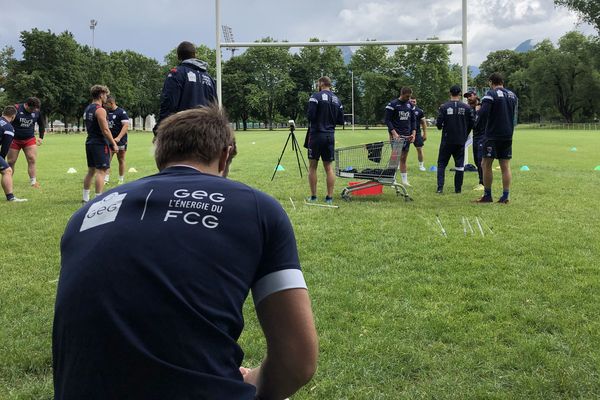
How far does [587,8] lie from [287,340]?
5939 cm

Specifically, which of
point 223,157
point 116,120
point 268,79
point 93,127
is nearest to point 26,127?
point 116,120

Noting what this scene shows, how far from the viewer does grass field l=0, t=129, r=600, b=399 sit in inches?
118

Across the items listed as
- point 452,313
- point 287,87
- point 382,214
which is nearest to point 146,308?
point 452,313

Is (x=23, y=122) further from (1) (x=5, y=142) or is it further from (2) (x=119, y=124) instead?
(2) (x=119, y=124)

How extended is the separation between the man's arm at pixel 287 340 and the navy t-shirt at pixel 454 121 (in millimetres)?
9068

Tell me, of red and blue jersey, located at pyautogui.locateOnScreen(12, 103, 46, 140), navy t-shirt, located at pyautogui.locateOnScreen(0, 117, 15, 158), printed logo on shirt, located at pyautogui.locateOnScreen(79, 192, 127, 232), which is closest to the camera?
printed logo on shirt, located at pyautogui.locateOnScreen(79, 192, 127, 232)

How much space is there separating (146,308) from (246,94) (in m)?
83.2

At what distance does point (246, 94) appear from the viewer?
270 feet

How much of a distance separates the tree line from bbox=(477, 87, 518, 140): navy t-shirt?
225 ft

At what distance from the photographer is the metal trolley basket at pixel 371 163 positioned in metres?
9.02

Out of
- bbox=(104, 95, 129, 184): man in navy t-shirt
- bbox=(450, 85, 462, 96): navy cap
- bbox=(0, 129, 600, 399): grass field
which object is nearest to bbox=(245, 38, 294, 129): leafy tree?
bbox=(104, 95, 129, 184): man in navy t-shirt

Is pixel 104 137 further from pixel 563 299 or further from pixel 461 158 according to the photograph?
pixel 563 299

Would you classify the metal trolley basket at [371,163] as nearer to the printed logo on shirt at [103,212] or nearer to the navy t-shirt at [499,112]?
the navy t-shirt at [499,112]

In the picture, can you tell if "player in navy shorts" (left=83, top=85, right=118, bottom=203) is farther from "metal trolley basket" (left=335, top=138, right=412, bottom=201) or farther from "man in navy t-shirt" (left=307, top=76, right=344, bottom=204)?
A: "metal trolley basket" (left=335, top=138, right=412, bottom=201)
